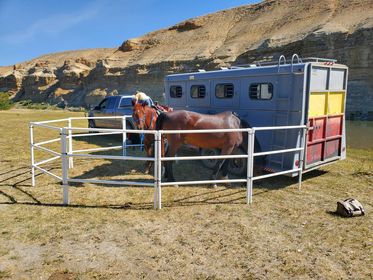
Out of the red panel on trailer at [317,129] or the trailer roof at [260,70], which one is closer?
the trailer roof at [260,70]

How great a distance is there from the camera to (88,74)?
7119 cm

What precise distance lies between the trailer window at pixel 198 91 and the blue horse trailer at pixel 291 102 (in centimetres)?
40

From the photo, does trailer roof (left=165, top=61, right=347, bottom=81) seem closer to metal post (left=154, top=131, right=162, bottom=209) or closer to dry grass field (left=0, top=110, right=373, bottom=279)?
dry grass field (left=0, top=110, right=373, bottom=279)

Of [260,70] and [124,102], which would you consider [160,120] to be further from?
[124,102]

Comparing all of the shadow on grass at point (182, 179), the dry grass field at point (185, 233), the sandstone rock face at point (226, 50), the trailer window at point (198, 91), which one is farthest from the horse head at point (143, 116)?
the sandstone rock face at point (226, 50)

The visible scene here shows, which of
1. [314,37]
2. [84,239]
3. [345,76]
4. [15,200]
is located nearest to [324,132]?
[345,76]

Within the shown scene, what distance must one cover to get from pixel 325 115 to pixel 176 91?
197 inches

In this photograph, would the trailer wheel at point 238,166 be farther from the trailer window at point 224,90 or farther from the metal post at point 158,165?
the metal post at point 158,165

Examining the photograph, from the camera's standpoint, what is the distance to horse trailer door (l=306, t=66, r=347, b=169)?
26.7 feet

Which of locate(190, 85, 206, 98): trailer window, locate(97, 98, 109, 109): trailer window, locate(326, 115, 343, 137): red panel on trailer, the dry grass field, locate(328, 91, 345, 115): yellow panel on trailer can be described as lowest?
the dry grass field

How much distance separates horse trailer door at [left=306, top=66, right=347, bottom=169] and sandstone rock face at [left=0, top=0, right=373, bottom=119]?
1074 inches

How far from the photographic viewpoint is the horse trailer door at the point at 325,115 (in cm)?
814

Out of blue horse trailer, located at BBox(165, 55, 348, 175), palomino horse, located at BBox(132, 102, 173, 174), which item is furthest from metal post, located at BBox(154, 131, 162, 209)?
blue horse trailer, located at BBox(165, 55, 348, 175)

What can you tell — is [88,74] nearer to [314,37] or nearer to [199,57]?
[199,57]
